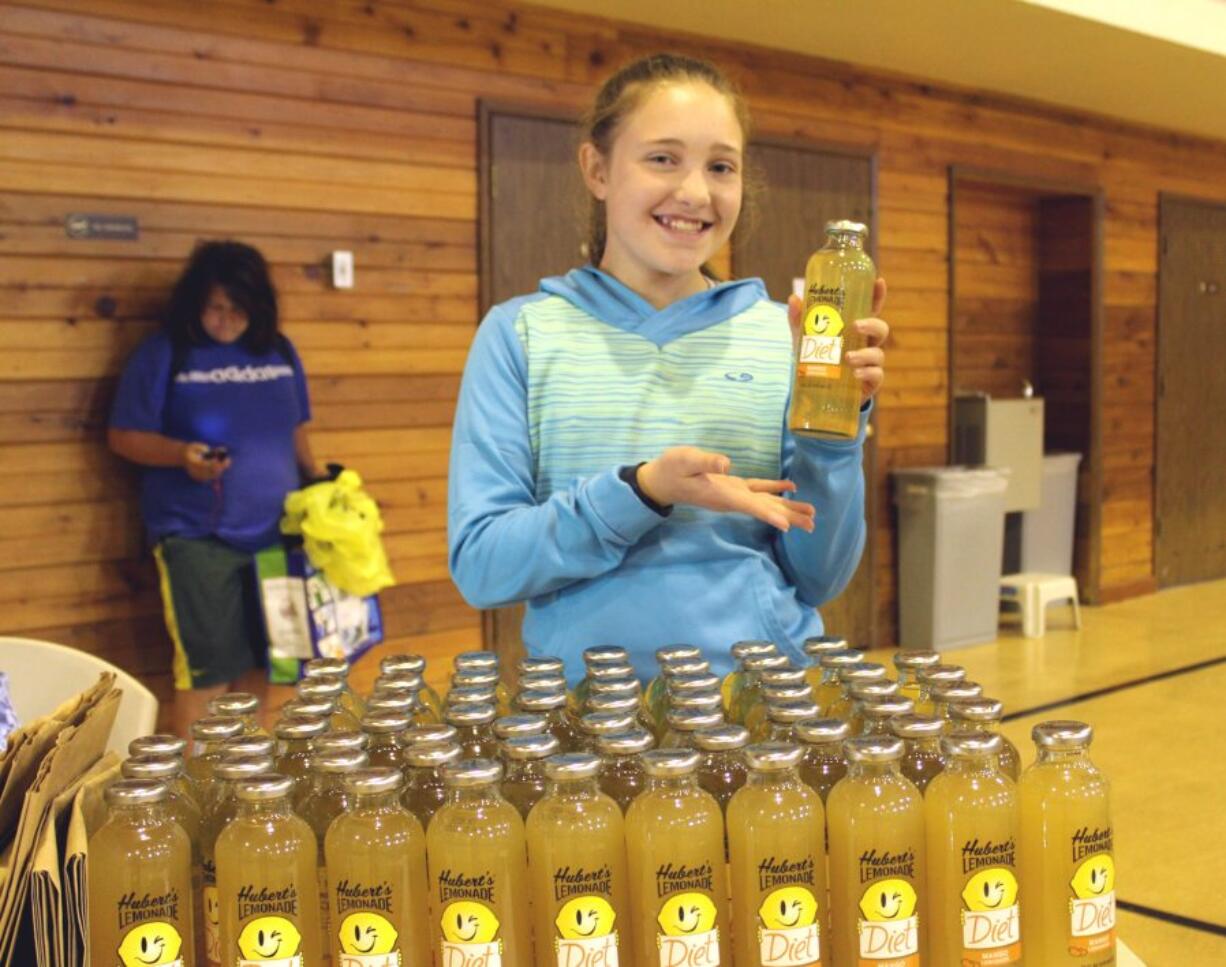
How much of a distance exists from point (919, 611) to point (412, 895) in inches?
221

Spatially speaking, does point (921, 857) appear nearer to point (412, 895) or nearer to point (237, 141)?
point (412, 895)

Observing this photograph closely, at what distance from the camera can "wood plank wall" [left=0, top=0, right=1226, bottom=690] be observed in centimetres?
390

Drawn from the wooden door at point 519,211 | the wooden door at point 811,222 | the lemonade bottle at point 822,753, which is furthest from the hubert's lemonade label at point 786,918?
the wooden door at point 811,222

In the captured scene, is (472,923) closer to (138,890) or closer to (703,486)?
(138,890)

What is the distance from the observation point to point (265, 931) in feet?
3.45

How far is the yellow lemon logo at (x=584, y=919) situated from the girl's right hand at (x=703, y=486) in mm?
561

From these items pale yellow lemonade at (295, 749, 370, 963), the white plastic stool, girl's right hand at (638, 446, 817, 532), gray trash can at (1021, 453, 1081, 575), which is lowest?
the white plastic stool

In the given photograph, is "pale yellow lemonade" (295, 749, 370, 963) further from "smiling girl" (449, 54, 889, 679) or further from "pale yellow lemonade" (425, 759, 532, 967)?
"smiling girl" (449, 54, 889, 679)

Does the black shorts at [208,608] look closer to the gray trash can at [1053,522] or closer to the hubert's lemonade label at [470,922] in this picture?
the hubert's lemonade label at [470,922]

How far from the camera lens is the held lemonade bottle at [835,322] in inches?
60.8

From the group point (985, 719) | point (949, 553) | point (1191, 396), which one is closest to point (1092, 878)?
point (985, 719)

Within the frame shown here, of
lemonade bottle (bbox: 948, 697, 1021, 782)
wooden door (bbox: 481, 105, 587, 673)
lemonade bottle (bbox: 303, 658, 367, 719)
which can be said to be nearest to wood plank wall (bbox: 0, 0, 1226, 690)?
wooden door (bbox: 481, 105, 587, 673)

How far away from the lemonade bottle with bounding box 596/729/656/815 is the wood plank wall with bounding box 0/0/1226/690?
127 inches

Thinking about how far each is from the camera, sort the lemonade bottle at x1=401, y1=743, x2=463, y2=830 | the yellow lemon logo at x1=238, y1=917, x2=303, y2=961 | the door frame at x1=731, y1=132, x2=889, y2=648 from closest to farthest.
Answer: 1. the yellow lemon logo at x1=238, y1=917, x2=303, y2=961
2. the lemonade bottle at x1=401, y1=743, x2=463, y2=830
3. the door frame at x1=731, y1=132, x2=889, y2=648
